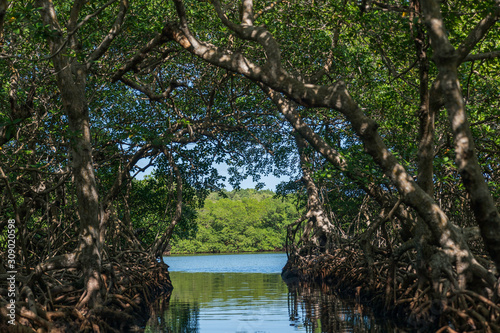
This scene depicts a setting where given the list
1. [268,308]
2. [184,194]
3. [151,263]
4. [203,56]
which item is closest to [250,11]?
[203,56]

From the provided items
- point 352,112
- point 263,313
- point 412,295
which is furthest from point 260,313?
point 352,112

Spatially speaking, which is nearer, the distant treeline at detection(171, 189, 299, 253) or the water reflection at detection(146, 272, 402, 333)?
the water reflection at detection(146, 272, 402, 333)

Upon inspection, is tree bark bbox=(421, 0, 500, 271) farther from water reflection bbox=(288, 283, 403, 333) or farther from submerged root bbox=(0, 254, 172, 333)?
submerged root bbox=(0, 254, 172, 333)

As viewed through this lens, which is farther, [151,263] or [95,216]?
[151,263]

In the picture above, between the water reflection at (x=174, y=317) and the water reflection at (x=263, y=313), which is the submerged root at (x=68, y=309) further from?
the water reflection at (x=263, y=313)

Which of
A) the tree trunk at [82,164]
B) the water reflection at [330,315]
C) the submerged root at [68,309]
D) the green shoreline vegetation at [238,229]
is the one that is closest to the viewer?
the submerged root at [68,309]

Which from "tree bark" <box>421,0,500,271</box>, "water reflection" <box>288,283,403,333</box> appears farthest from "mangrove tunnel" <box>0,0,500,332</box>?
"water reflection" <box>288,283,403,333</box>

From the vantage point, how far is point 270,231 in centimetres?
7456

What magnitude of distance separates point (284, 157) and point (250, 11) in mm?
11330

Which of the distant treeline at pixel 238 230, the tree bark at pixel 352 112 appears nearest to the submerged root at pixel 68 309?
the tree bark at pixel 352 112

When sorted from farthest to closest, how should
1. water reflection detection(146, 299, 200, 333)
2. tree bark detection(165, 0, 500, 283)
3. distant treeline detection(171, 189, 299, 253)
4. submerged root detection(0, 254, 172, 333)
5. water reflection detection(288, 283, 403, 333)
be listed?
distant treeline detection(171, 189, 299, 253) → water reflection detection(146, 299, 200, 333) → water reflection detection(288, 283, 403, 333) → tree bark detection(165, 0, 500, 283) → submerged root detection(0, 254, 172, 333)

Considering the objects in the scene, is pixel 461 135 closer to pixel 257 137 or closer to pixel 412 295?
pixel 412 295

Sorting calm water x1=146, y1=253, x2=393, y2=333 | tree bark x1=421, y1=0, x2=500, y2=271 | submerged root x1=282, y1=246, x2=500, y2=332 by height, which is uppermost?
tree bark x1=421, y1=0, x2=500, y2=271

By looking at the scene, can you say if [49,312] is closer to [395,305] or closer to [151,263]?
[395,305]
